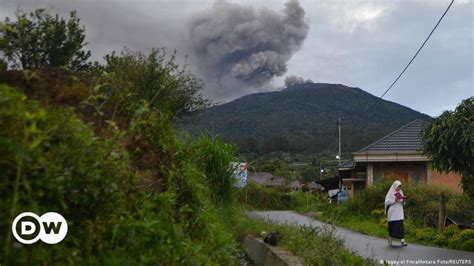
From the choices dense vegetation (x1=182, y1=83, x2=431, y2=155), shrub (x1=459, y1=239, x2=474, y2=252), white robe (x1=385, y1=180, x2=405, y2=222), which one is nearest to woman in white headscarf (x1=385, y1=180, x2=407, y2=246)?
white robe (x1=385, y1=180, x2=405, y2=222)

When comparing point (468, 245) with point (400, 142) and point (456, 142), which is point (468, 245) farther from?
point (400, 142)

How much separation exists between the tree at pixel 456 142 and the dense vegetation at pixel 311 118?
43352 mm

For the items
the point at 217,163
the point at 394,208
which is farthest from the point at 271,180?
the point at 217,163

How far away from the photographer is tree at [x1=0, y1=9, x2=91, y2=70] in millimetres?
3852

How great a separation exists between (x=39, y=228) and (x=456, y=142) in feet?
46.5

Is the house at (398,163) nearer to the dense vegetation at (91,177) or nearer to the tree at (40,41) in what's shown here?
the tree at (40,41)

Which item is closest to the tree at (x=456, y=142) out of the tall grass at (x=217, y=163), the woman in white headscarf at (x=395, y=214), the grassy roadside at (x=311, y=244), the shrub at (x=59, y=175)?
the woman in white headscarf at (x=395, y=214)

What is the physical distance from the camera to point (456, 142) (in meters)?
14.8

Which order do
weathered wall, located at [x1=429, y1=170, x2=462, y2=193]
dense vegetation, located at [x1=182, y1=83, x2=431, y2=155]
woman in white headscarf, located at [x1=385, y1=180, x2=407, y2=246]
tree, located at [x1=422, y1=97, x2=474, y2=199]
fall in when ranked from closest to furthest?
tree, located at [x1=422, y1=97, x2=474, y2=199], woman in white headscarf, located at [x1=385, y1=180, x2=407, y2=246], weathered wall, located at [x1=429, y1=170, x2=462, y2=193], dense vegetation, located at [x1=182, y1=83, x2=431, y2=155]

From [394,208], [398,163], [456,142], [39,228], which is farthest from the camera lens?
[398,163]

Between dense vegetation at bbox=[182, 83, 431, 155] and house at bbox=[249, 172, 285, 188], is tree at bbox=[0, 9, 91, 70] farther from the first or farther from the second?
dense vegetation at bbox=[182, 83, 431, 155]

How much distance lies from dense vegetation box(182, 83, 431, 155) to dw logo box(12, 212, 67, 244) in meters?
56.4

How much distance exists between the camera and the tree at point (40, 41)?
385 cm

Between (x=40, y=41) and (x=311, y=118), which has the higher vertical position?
(x=311, y=118)
